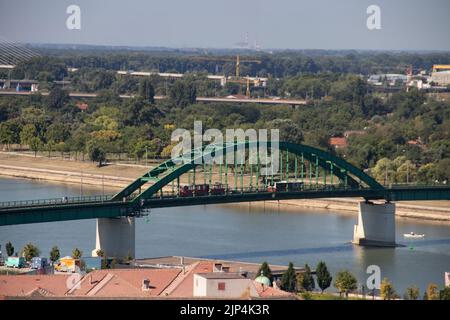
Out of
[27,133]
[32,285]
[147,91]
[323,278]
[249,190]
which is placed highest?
[147,91]

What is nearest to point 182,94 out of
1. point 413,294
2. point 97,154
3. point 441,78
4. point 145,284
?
point 441,78

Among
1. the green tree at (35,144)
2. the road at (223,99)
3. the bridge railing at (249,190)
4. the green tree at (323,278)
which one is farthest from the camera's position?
the road at (223,99)

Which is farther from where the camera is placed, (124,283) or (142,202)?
(142,202)

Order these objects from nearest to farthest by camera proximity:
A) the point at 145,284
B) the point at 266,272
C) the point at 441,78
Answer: the point at 145,284 → the point at 266,272 → the point at 441,78

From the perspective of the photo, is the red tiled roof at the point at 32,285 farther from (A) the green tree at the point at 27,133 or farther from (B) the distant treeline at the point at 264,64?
(B) the distant treeline at the point at 264,64

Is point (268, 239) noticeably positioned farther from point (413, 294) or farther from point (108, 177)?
point (108, 177)

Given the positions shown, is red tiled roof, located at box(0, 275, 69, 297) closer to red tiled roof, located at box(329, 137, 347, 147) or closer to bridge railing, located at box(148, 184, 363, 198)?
bridge railing, located at box(148, 184, 363, 198)

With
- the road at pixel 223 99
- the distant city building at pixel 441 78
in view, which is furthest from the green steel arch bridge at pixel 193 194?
the distant city building at pixel 441 78
